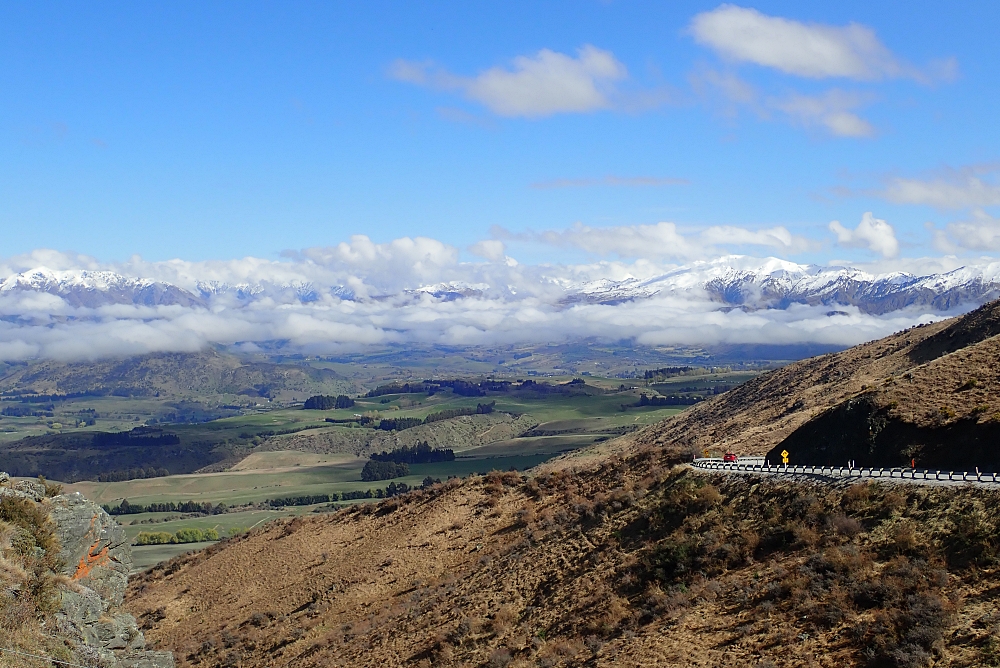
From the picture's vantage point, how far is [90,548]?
140ft

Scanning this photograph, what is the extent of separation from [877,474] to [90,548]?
36.1 m

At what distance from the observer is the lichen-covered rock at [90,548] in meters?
40.8

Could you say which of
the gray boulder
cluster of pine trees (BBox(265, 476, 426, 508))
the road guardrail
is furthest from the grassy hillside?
cluster of pine trees (BBox(265, 476, 426, 508))

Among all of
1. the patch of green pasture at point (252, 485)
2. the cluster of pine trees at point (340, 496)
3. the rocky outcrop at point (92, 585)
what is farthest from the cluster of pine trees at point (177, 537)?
the rocky outcrop at point (92, 585)

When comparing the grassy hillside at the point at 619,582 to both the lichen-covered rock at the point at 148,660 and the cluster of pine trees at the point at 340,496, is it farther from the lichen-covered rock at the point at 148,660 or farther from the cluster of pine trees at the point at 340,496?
the cluster of pine trees at the point at 340,496

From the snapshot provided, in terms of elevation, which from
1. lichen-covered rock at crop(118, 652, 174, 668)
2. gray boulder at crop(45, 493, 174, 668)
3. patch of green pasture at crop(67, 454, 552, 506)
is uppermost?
gray boulder at crop(45, 493, 174, 668)

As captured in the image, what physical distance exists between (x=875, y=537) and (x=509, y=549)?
20829 millimetres

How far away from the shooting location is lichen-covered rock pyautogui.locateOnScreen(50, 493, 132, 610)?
40812 mm

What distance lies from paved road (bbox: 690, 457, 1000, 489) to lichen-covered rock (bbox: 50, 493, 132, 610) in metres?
29.7

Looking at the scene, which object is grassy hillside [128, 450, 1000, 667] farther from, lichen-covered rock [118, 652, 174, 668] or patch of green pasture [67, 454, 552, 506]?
patch of green pasture [67, 454, 552, 506]

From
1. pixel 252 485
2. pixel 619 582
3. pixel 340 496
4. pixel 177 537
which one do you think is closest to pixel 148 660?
pixel 619 582

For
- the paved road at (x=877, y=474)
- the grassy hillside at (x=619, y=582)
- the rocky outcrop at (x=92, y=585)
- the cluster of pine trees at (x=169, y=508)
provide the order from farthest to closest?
1. the cluster of pine trees at (x=169, y=508)
2. the rocky outcrop at (x=92, y=585)
3. the paved road at (x=877, y=474)
4. the grassy hillside at (x=619, y=582)

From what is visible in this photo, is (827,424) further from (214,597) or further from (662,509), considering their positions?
(214,597)

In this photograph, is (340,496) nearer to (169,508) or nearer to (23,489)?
(169,508)
